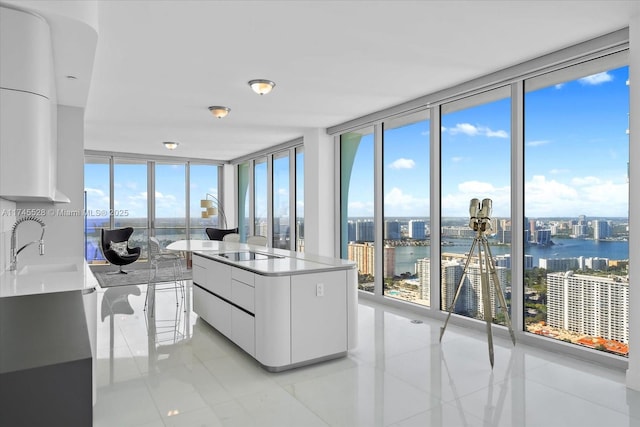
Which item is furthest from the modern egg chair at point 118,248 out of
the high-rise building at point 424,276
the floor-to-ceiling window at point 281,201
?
the high-rise building at point 424,276

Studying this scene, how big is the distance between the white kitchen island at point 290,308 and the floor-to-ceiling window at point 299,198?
394 centimetres

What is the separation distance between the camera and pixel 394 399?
2.83 m

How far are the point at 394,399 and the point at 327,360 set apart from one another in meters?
0.87

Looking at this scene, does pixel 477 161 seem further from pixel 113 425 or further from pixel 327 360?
pixel 113 425

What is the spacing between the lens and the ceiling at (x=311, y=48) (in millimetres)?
2895

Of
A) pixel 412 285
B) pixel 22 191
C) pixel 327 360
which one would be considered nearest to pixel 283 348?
pixel 327 360

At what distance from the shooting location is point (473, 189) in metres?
4.74

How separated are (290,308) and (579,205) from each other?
2.77 metres

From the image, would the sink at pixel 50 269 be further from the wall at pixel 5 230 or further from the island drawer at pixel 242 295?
the island drawer at pixel 242 295

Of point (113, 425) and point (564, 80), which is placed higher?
point (564, 80)

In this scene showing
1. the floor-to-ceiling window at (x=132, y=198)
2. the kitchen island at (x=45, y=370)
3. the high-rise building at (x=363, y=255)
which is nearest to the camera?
the kitchen island at (x=45, y=370)

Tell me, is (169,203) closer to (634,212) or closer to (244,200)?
(244,200)

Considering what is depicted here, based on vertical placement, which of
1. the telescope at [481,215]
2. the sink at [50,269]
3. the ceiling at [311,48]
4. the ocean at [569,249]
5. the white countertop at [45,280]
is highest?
the ceiling at [311,48]

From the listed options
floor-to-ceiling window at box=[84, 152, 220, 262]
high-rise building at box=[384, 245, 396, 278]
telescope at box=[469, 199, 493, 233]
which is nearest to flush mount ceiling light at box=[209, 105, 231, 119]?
high-rise building at box=[384, 245, 396, 278]
